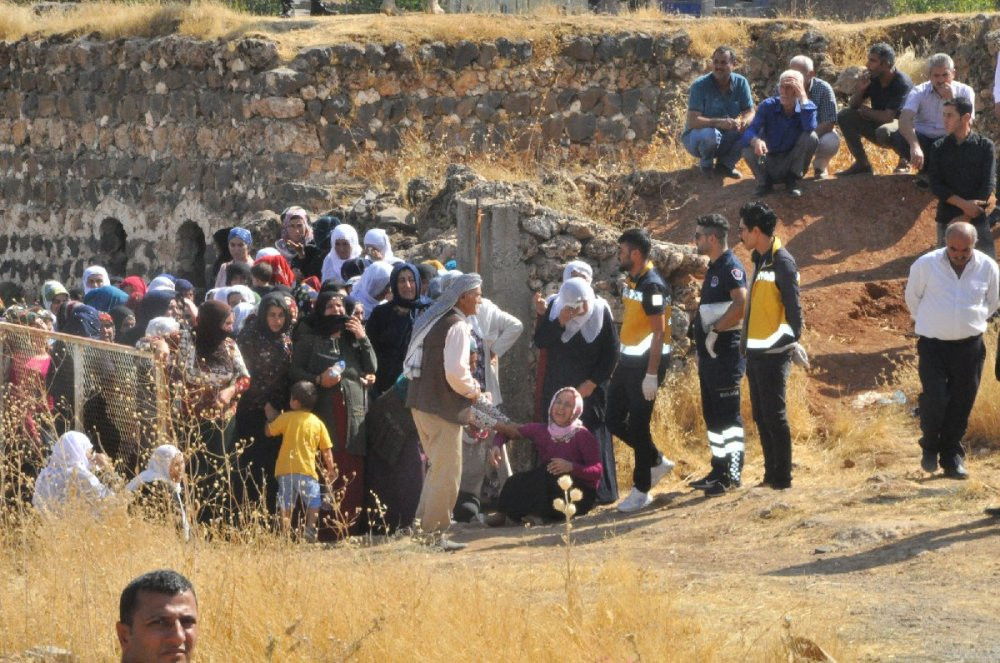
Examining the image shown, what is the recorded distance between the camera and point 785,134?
13977mm

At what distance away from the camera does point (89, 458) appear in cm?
887

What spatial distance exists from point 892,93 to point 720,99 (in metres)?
1.54

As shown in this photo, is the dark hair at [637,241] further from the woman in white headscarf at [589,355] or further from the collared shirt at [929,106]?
the collared shirt at [929,106]

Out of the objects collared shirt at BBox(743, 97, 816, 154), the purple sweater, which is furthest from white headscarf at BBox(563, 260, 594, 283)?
collared shirt at BBox(743, 97, 816, 154)

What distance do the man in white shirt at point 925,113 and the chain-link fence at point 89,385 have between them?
727 cm

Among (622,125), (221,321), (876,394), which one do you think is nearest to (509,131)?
(622,125)

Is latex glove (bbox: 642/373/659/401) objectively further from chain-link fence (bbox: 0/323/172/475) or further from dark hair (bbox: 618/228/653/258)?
chain-link fence (bbox: 0/323/172/475)

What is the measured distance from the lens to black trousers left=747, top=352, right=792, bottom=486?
959cm

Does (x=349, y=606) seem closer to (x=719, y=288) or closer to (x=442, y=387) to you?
(x=442, y=387)

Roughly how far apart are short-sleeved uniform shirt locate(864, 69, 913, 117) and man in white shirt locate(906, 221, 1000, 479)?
512 cm

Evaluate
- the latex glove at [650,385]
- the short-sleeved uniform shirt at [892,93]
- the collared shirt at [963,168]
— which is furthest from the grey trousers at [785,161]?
the latex glove at [650,385]

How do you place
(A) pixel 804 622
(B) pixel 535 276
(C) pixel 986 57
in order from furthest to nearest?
(C) pixel 986 57 < (B) pixel 535 276 < (A) pixel 804 622

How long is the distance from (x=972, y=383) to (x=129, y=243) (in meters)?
12.4

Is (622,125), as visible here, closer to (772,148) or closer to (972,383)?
(772,148)
